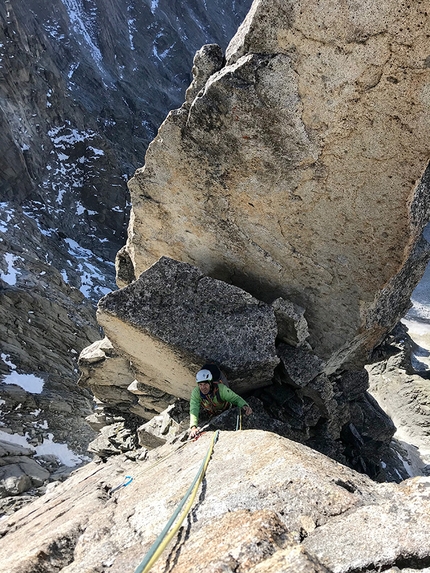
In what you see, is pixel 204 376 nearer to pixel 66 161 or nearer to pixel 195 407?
pixel 195 407

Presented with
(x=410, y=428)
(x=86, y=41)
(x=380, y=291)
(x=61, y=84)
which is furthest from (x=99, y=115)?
(x=380, y=291)

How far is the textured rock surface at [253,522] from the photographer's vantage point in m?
2.88

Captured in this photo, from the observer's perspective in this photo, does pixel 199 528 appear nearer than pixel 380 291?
Yes

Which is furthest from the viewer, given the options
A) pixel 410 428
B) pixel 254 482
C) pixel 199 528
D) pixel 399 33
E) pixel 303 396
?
pixel 410 428

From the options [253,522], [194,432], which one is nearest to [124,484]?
[194,432]

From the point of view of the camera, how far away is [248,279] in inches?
322

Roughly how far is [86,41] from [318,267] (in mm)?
85266

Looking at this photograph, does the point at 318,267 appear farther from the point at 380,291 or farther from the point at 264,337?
the point at 264,337

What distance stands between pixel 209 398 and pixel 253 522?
12.0 ft

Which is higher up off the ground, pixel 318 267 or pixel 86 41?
pixel 86 41

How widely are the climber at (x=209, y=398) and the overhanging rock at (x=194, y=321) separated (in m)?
0.47

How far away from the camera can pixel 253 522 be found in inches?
130

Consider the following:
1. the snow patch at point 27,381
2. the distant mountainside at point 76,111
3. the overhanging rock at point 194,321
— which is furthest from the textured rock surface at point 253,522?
the distant mountainside at point 76,111

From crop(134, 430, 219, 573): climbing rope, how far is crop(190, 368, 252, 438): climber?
1071 mm
